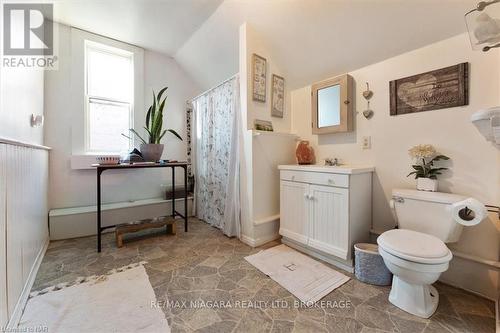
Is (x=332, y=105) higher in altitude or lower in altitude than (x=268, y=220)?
higher

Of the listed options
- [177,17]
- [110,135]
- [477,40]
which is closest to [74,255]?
[110,135]

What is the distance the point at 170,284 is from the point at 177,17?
2.75 metres

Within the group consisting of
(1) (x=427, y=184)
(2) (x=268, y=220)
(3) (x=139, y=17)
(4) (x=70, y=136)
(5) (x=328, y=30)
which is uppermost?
(3) (x=139, y=17)

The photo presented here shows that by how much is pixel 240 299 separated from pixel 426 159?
174cm

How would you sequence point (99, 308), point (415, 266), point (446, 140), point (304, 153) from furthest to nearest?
point (304, 153) → point (446, 140) → point (99, 308) → point (415, 266)

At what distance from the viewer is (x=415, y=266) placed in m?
1.16

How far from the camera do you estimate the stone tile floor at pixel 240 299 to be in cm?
117

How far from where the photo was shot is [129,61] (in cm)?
303

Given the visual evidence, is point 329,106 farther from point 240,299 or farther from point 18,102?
point 18,102

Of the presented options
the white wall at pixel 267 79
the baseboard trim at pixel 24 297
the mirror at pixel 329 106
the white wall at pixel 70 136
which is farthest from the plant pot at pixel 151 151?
the mirror at pixel 329 106

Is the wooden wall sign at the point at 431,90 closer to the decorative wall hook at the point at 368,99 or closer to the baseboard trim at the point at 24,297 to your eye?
the decorative wall hook at the point at 368,99

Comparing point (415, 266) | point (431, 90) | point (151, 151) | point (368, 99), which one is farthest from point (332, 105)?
point (151, 151)

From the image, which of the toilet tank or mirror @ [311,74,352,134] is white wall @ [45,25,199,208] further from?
the toilet tank

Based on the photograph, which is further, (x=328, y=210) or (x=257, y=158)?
(x=257, y=158)
